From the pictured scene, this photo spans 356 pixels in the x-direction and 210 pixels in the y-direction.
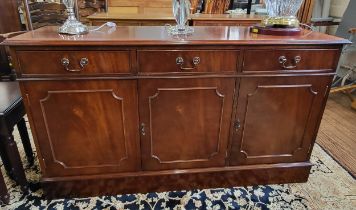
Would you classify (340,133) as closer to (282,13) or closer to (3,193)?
(282,13)

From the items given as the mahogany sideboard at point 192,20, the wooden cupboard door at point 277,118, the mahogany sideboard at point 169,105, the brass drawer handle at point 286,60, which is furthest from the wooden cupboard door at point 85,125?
the mahogany sideboard at point 192,20

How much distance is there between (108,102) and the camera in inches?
46.4

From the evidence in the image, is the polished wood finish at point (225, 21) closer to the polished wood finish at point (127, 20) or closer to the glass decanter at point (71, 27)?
the polished wood finish at point (127, 20)

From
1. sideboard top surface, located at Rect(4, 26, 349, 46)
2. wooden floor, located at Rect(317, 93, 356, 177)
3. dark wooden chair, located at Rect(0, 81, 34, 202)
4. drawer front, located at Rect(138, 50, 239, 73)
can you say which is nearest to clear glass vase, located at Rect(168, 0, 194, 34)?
sideboard top surface, located at Rect(4, 26, 349, 46)

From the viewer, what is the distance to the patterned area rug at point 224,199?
4.43 feet

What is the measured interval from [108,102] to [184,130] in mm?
412

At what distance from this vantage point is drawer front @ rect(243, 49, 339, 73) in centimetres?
116

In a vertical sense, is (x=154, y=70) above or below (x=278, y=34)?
below

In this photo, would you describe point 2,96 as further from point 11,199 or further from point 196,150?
point 196,150

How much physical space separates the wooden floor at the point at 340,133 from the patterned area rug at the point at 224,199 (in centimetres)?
28

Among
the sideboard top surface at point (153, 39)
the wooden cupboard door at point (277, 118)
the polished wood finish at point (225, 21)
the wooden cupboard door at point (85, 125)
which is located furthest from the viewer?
the polished wood finish at point (225, 21)

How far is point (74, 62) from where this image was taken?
3.51 feet

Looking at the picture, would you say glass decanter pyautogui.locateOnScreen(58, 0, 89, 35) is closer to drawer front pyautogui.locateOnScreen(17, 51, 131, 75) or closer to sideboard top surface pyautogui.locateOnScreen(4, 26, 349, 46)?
sideboard top surface pyautogui.locateOnScreen(4, 26, 349, 46)

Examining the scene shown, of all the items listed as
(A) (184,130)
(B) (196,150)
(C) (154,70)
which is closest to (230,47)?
(C) (154,70)
